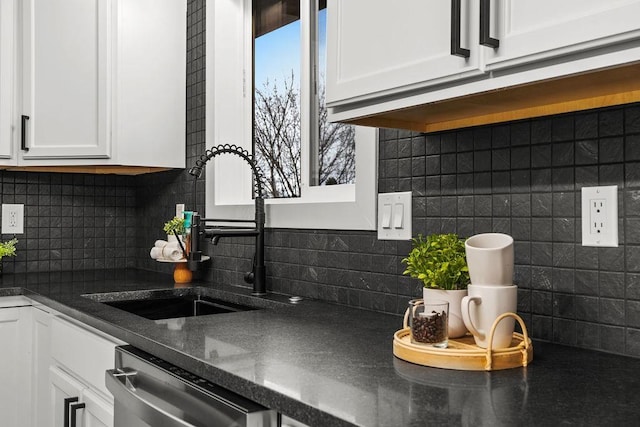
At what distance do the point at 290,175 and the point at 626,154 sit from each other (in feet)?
4.65

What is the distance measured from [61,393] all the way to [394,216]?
4.06 feet

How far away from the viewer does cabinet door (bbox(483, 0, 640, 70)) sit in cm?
89

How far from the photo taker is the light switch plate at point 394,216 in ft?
5.55

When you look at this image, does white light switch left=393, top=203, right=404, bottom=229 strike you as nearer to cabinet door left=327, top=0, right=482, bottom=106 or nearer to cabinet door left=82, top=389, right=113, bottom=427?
cabinet door left=327, top=0, right=482, bottom=106

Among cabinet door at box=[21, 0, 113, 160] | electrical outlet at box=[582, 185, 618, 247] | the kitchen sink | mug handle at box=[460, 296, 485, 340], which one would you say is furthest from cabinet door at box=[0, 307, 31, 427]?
electrical outlet at box=[582, 185, 618, 247]

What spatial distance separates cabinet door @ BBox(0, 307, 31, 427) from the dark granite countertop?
747 millimetres

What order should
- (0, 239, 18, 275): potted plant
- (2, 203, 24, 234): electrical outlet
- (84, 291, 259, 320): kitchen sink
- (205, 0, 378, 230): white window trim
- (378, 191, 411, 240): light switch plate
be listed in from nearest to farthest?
(378, 191, 411, 240): light switch plate
(84, 291, 259, 320): kitchen sink
(205, 0, 378, 230): white window trim
(0, 239, 18, 275): potted plant
(2, 203, 24, 234): electrical outlet

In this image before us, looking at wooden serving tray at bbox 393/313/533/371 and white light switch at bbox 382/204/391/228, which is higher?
white light switch at bbox 382/204/391/228

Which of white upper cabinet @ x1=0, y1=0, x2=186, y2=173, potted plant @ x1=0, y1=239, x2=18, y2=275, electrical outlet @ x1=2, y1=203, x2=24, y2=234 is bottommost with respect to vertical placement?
potted plant @ x1=0, y1=239, x2=18, y2=275

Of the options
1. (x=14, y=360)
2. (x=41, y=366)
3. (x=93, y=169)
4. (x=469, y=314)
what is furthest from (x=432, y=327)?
(x=93, y=169)

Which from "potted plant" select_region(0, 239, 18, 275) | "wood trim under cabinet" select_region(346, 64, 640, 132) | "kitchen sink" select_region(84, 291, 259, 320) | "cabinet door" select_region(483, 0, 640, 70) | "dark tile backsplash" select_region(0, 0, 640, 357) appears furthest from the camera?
"potted plant" select_region(0, 239, 18, 275)

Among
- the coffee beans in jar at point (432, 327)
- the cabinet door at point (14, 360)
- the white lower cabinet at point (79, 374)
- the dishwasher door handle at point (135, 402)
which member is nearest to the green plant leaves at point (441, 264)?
the coffee beans in jar at point (432, 327)

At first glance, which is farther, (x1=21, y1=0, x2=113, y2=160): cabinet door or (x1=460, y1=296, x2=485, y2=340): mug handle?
(x1=21, y1=0, x2=113, y2=160): cabinet door

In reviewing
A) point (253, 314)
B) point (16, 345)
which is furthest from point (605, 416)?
point (16, 345)
